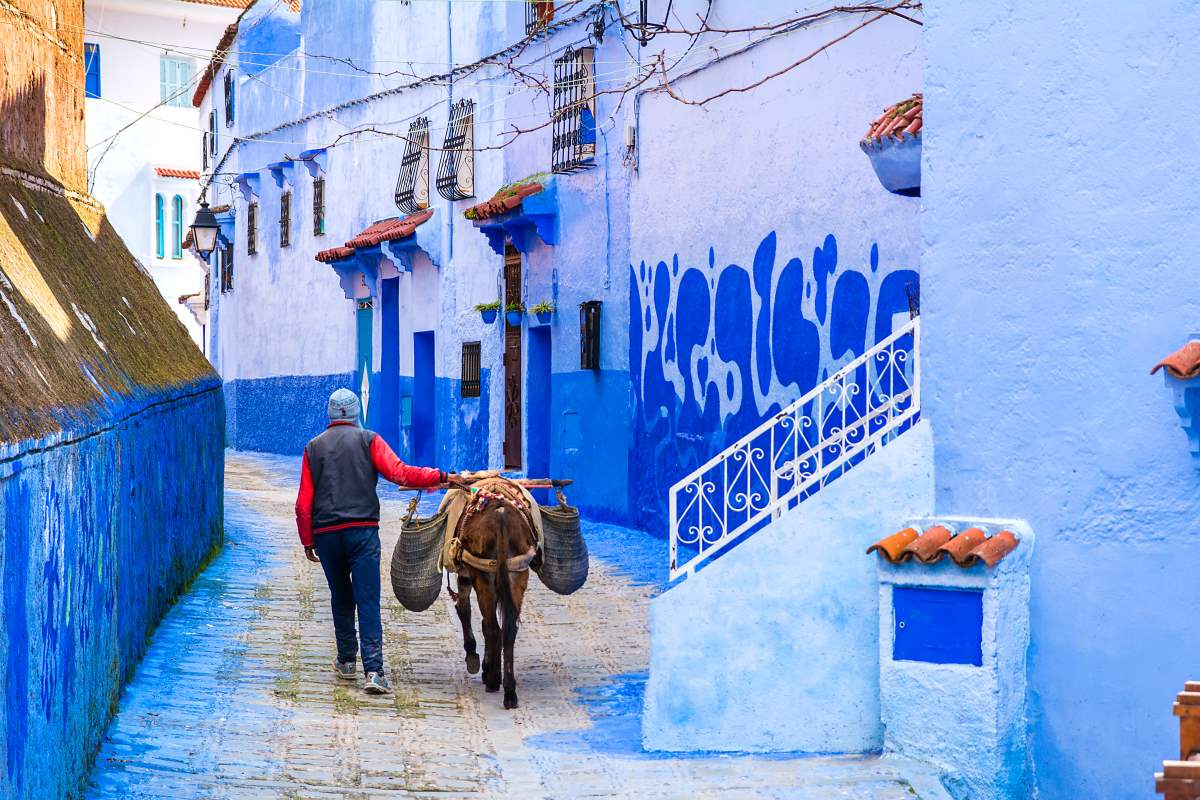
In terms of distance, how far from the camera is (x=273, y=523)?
19.7 metres

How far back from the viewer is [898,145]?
9.59 metres

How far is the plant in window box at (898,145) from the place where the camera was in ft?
31.1

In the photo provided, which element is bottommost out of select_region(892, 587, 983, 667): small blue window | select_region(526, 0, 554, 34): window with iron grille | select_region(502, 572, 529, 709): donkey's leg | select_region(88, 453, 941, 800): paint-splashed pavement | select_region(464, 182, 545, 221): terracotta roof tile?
select_region(88, 453, 941, 800): paint-splashed pavement

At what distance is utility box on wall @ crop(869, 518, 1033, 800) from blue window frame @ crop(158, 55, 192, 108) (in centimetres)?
4219

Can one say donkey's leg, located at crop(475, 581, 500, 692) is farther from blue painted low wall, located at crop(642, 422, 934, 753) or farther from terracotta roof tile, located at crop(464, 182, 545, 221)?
terracotta roof tile, located at crop(464, 182, 545, 221)

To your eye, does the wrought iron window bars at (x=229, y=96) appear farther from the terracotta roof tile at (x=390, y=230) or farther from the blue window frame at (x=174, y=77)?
the terracotta roof tile at (x=390, y=230)

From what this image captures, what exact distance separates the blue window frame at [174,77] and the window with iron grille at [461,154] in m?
25.8

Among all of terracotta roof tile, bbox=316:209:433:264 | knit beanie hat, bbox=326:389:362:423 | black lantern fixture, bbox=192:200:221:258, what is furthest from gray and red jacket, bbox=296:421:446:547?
black lantern fixture, bbox=192:200:221:258

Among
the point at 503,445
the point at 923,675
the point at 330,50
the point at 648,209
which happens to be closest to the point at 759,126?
the point at 648,209

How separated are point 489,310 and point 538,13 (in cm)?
409

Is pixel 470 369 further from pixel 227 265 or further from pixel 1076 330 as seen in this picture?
pixel 227 265

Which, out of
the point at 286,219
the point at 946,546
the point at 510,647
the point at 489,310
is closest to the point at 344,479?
the point at 510,647

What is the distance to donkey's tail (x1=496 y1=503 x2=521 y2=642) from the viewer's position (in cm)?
976

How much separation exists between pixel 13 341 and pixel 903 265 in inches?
285
